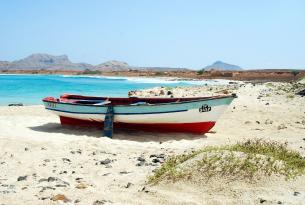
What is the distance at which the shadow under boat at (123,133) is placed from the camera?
15043mm

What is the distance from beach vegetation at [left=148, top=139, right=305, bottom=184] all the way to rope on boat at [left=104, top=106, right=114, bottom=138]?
20.5ft

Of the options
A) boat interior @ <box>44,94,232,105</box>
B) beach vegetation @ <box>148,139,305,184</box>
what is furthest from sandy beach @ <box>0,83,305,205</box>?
boat interior @ <box>44,94,232,105</box>

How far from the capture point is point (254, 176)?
8078 mm

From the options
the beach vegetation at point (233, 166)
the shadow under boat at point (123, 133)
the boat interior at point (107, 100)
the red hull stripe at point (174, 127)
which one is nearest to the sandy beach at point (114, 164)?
the shadow under boat at point (123, 133)

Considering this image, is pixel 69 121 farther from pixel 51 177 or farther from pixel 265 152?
pixel 265 152

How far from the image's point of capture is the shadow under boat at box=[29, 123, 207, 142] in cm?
1504

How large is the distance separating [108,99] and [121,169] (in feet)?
29.8

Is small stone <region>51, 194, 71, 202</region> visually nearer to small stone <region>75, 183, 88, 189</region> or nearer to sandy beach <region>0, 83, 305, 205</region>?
sandy beach <region>0, 83, 305, 205</region>

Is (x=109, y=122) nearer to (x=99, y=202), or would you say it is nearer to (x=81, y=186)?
(x=81, y=186)

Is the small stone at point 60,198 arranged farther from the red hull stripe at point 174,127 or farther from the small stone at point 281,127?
the small stone at point 281,127

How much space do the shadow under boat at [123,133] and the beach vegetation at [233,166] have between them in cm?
563

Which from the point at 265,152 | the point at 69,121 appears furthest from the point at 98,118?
the point at 265,152

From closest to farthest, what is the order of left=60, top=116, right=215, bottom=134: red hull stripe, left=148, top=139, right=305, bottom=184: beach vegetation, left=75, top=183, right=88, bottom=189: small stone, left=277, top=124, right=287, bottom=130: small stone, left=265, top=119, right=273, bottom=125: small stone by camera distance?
left=148, top=139, right=305, bottom=184: beach vegetation < left=75, top=183, right=88, bottom=189: small stone < left=60, top=116, right=215, bottom=134: red hull stripe < left=277, top=124, right=287, bottom=130: small stone < left=265, top=119, right=273, bottom=125: small stone

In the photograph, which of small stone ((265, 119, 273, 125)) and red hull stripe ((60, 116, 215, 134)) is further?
small stone ((265, 119, 273, 125))
